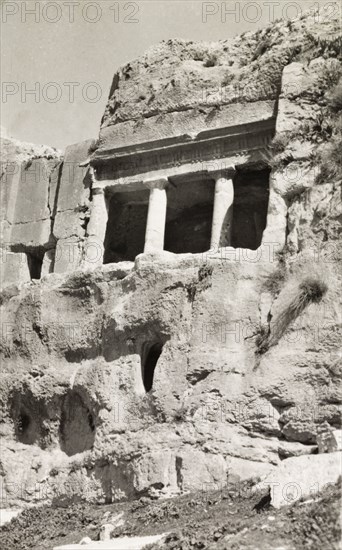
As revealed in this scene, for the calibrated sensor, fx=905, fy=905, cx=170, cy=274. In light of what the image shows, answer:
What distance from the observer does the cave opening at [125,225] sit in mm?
20297

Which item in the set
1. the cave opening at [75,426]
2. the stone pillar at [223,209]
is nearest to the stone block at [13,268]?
the cave opening at [75,426]


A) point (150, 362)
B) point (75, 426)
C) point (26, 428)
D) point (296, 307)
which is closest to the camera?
point (296, 307)

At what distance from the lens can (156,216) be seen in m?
19.0

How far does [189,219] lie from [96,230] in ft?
8.41

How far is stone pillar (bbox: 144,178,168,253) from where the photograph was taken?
18.7 meters

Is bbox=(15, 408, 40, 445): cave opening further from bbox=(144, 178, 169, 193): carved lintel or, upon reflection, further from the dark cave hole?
bbox=(144, 178, 169, 193): carved lintel

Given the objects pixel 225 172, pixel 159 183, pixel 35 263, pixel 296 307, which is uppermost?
pixel 225 172

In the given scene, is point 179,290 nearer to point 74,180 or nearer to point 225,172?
point 225,172

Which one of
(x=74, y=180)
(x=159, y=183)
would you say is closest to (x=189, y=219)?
(x=159, y=183)

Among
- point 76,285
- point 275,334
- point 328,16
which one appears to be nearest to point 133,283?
point 76,285

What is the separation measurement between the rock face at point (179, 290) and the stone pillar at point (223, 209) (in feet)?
0.24

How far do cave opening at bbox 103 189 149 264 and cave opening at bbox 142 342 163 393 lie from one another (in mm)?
4259

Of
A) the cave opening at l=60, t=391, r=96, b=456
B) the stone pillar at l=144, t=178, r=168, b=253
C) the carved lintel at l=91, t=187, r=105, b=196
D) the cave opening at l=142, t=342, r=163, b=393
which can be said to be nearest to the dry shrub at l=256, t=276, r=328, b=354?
the cave opening at l=142, t=342, r=163, b=393

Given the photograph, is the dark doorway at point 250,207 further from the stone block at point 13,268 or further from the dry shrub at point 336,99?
the stone block at point 13,268
